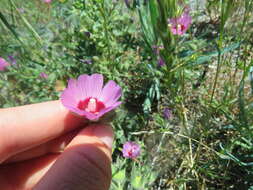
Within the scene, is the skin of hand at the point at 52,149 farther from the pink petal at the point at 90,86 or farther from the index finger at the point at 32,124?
the pink petal at the point at 90,86

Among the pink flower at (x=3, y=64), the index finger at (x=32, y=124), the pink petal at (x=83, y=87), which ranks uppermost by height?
the pink petal at (x=83, y=87)

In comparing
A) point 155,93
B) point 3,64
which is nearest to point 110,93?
point 155,93

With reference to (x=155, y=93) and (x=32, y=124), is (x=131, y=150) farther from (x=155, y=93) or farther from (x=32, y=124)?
(x=32, y=124)

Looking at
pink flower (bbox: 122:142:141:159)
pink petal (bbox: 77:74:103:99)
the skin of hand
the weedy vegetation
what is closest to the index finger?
the skin of hand

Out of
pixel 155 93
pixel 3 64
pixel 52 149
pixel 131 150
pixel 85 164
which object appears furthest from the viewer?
pixel 3 64

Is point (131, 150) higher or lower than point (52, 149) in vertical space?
lower

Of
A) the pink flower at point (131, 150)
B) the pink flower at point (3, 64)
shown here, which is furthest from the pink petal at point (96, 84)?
the pink flower at point (3, 64)
